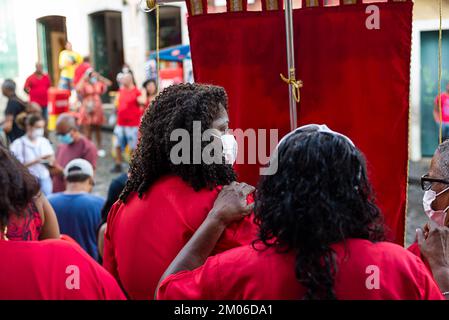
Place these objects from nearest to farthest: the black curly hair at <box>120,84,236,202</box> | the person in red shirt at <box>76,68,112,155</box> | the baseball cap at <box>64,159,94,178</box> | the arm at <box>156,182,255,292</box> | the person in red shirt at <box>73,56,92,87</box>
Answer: the arm at <box>156,182,255,292</box> → the black curly hair at <box>120,84,236,202</box> → the baseball cap at <box>64,159,94,178</box> → the person in red shirt at <box>76,68,112,155</box> → the person in red shirt at <box>73,56,92,87</box>

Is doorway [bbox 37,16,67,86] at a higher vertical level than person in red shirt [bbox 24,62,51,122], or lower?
higher

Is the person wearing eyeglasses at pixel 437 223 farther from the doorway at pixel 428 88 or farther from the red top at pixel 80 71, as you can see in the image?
the red top at pixel 80 71

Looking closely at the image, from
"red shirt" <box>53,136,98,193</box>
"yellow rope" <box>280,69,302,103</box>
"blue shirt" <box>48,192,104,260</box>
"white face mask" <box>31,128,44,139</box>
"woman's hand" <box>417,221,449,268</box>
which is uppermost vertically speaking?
"yellow rope" <box>280,69,302,103</box>

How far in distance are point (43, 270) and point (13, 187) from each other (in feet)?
0.83

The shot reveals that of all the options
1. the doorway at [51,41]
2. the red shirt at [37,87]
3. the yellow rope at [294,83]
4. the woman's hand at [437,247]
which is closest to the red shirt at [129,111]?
the red shirt at [37,87]

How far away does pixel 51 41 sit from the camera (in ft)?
57.2

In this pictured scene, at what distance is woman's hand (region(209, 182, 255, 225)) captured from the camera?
2109 millimetres

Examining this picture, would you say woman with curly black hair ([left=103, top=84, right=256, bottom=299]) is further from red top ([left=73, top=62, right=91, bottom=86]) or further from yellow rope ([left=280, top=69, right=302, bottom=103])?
red top ([left=73, top=62, right=91, bottom=86])

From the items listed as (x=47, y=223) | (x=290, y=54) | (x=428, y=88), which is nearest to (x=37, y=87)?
(x=428, y=88)

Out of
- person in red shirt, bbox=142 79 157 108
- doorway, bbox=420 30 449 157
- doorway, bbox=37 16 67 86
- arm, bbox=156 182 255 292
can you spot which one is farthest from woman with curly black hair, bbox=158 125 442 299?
doorway, bbox=37 16 67 86

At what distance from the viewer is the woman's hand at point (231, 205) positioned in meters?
2.11

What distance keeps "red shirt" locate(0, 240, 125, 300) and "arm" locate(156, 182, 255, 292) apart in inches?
12.4

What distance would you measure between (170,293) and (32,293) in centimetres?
36
